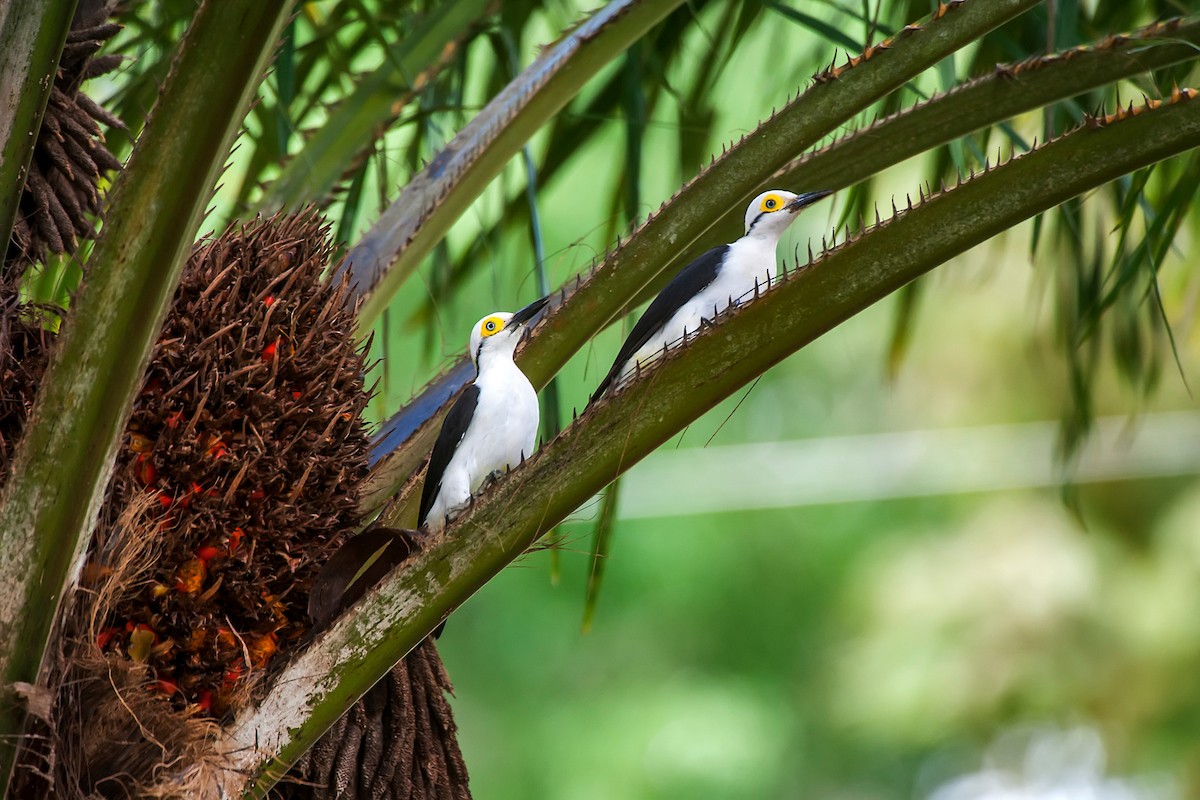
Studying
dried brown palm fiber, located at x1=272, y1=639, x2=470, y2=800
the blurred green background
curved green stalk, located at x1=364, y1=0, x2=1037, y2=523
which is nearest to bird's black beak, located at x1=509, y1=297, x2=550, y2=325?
curved green stalk, located at x1=364, y1=0, x2=1037, y2=523

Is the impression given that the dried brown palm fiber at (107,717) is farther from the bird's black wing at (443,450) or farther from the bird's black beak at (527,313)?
the bird's black beak at (527,313)

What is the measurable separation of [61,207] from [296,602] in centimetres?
58

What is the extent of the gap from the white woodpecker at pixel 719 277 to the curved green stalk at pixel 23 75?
972 mm

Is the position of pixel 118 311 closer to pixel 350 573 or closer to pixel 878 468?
pixel 350 573

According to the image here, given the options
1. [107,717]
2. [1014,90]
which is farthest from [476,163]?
[107,717]

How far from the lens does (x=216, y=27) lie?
1.37m

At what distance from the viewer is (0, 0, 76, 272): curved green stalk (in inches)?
61.1

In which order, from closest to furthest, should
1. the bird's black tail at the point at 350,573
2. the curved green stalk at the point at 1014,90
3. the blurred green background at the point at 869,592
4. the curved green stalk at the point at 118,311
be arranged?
1. the curved green stalk at the point at 118,311
2. the bird's black tail at the point at 350,573
3. the curved green stalk at the point at 1014,90
4. the blurred green background at the point at 869,592

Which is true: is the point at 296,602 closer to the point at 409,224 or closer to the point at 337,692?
the point at 337,692

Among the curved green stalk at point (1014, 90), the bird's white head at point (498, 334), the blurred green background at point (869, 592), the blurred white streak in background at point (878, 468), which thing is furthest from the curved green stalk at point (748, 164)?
the blurred white streak in background at point (878, 468)

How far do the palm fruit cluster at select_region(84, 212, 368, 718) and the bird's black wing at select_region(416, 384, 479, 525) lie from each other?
9.4 inches

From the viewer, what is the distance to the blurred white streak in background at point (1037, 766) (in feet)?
29.0

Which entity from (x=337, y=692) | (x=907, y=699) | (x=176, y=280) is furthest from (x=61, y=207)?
(x=907, y=699)

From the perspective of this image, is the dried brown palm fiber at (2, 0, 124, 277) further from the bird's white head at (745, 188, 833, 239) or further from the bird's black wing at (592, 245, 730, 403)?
the bird's white head at (745, 188, 833, 239)
